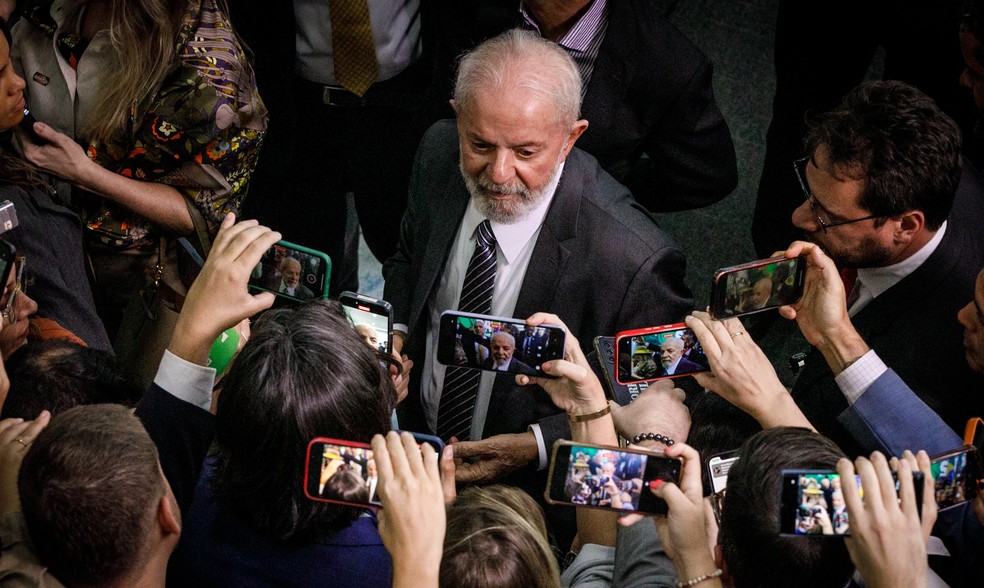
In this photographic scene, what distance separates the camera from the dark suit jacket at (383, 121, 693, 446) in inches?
91.5

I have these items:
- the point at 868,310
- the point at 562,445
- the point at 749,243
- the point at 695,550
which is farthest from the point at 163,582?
the point at 749,243

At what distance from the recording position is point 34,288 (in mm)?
2219

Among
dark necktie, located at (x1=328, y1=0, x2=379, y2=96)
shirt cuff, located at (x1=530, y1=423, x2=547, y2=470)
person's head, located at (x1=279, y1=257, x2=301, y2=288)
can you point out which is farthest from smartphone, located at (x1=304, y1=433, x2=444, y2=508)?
dark necktie, located at (x1=328, y1=0, x2=379, y2=96)

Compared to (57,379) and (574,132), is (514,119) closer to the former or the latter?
(574,132)

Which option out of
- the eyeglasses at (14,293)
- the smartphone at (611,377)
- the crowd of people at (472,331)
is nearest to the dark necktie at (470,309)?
the crowd of people at (472,331)

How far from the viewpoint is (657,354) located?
2021 millimetres

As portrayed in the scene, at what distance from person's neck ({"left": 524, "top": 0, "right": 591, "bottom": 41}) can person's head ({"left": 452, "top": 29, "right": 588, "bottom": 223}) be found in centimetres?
39

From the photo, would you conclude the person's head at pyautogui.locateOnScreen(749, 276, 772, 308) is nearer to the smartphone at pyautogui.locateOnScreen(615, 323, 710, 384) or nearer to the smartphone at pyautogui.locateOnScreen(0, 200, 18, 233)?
the smartphone at pyautogui.locateOnScreen(615, 323, 710, 384)

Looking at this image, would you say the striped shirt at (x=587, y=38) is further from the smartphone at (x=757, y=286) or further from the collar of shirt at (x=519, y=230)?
the smartphone at (x=757, y=286)

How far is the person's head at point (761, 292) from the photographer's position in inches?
79.2

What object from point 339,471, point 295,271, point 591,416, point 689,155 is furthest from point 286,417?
point 689,155

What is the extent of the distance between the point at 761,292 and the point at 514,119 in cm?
74

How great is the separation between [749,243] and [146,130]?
2624mm

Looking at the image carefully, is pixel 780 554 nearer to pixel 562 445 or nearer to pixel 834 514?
pixel 834 514
